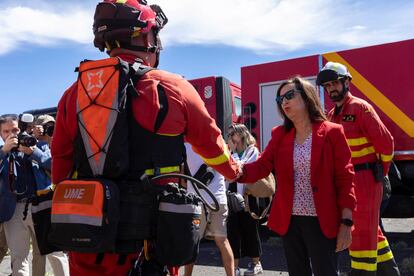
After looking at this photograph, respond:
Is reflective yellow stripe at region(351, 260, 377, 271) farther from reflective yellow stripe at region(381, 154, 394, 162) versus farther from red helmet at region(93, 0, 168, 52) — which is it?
red helmet at region(93, 0, 168, 52)

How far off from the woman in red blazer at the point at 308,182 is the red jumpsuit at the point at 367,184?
85 centimetres

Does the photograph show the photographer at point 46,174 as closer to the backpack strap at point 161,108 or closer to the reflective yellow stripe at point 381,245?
the backpack strap at point 161,108

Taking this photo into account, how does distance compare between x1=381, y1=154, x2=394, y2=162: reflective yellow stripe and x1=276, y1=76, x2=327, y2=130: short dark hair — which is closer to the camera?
x1=276, y1=76, x2=327, y2=130: short dark hair

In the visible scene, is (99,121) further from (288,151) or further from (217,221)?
(217,221)

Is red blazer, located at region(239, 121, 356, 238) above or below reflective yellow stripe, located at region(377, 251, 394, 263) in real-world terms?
above

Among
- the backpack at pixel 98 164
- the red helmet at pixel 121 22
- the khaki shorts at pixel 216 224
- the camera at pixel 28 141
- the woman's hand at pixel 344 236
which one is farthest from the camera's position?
the khaki shorts at pixel 216 224

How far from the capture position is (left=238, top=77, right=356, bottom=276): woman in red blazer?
2.97 meters

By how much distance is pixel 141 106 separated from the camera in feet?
7.36

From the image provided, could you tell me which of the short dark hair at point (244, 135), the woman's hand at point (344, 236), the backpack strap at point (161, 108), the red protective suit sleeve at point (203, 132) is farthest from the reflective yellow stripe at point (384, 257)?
the backpack strap at point (161, 108)

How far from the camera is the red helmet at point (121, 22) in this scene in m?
2.40

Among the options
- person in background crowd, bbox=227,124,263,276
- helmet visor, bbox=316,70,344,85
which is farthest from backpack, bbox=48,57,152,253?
person in background crowd, bbox=227,124,263,276

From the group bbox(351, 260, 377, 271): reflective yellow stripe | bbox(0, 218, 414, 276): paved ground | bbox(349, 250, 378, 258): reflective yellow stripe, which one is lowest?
bbox(0, 218, 414, 276): paved ground

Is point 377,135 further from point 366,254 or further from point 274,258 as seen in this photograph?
point 274,258

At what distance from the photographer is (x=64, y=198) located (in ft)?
7.39
